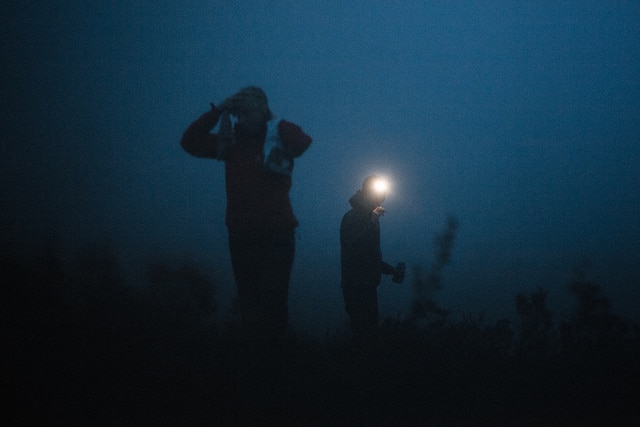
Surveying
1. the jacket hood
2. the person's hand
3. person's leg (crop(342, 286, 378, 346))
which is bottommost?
person's leg (crop(342, 286, 378, 346))

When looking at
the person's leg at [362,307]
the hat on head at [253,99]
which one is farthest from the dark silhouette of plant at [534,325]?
the hat on head at [253,99]

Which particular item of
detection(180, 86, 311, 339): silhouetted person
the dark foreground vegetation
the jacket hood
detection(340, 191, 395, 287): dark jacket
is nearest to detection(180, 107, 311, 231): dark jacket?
detection(180, 86, 311, 339): silhouetted person

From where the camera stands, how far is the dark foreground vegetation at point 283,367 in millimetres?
2686

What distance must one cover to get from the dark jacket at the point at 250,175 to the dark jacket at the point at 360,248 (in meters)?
1.91

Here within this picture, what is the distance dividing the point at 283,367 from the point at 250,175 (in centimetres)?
155

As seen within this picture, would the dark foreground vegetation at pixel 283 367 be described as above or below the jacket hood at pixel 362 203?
below

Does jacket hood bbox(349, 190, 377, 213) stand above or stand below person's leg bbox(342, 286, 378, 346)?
above

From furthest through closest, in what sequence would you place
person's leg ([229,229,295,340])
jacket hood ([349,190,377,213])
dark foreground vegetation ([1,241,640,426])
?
jacket hood ([349,190,377,213])
person's leg ([229,229,295,340])
dark foreground vegetation ([1,241,640,426])

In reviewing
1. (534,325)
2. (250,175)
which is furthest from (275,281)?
(534,325)

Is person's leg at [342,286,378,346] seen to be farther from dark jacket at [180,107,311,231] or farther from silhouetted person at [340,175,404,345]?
dark jacket at [180,107,311,231]

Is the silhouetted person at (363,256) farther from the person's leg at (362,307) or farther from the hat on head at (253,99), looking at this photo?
the hat on head at (253,99)

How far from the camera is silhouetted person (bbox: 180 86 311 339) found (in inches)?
128

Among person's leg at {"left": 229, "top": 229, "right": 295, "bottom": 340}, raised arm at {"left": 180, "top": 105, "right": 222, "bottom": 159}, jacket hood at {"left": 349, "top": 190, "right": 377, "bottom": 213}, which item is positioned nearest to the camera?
person's leg at {"left": 229, "top": 229, "right": 295, "bottom": 340}

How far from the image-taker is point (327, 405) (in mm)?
2941
